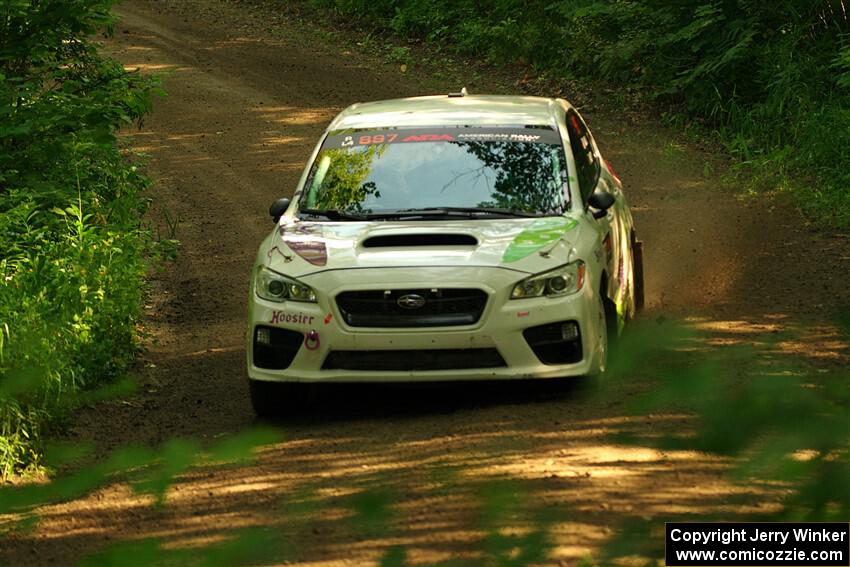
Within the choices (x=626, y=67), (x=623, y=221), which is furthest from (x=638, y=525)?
(x=626, y=67)

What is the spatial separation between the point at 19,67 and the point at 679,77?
10212 millimetres

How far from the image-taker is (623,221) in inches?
364

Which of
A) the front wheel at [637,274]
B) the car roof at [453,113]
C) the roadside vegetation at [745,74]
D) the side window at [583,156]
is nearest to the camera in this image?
the side window at [583,156]

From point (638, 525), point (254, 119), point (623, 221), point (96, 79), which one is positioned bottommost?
point (254, 119)

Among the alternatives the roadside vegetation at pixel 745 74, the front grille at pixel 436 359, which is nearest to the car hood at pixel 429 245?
the front grille at pixel 436 359

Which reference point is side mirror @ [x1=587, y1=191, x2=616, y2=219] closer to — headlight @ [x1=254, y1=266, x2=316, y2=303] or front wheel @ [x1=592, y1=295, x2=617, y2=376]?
front wheel @ [x1=592, y1=295, x2=617, y2=376]

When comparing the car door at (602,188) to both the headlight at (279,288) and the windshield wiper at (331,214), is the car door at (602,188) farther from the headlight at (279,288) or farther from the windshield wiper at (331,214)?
the headlight at (279,288)

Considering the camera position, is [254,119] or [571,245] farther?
[254,119]

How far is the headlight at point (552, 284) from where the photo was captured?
7172 millimetres

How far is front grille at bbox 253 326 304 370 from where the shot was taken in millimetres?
7328

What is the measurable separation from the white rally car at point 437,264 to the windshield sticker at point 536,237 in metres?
0.01

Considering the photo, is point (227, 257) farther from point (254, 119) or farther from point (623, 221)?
point (254, 119)

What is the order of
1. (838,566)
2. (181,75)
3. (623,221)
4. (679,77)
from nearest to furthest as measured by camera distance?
1. (838,566)
2. (623,221)
3. (679,77)
4. (181,75)

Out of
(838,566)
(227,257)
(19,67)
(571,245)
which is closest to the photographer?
(838,566)
